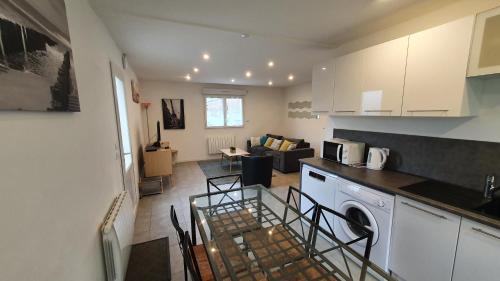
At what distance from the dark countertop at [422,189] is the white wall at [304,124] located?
3.23 metres

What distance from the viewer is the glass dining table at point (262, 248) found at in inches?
41.8

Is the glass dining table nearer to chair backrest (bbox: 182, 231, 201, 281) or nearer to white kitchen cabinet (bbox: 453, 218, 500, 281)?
chair backrest (bbox: 182, 231, 201, 281)

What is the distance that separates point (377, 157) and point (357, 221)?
2.43 feet

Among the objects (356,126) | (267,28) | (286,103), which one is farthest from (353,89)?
(286,103)

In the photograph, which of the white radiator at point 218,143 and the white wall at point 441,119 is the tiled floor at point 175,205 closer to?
the white radiator at point 218,143

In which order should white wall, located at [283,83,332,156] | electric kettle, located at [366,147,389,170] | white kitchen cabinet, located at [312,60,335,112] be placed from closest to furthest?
electric kettle, located at [366,147,389,170] < white kitchen cabinet, located at [312,60,335,112] < white wall, located at [283,83,332,156]

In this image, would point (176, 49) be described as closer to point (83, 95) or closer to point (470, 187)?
point (83, 95)

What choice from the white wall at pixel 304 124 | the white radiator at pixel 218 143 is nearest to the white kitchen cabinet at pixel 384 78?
the white wall at pixel 304 124

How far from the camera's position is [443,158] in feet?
6.02

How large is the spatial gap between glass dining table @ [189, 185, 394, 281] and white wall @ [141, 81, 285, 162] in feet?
15.9

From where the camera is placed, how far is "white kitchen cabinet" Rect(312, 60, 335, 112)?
8.27 ft

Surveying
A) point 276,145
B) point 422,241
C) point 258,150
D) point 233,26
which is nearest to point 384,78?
point 422,241

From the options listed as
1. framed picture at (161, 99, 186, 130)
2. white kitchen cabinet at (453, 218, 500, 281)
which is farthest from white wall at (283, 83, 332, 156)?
white kitchen cabinet at (453, 218, 500, 281)

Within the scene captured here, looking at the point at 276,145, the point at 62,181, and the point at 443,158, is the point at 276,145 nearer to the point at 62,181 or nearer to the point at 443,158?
the point at 443,158
